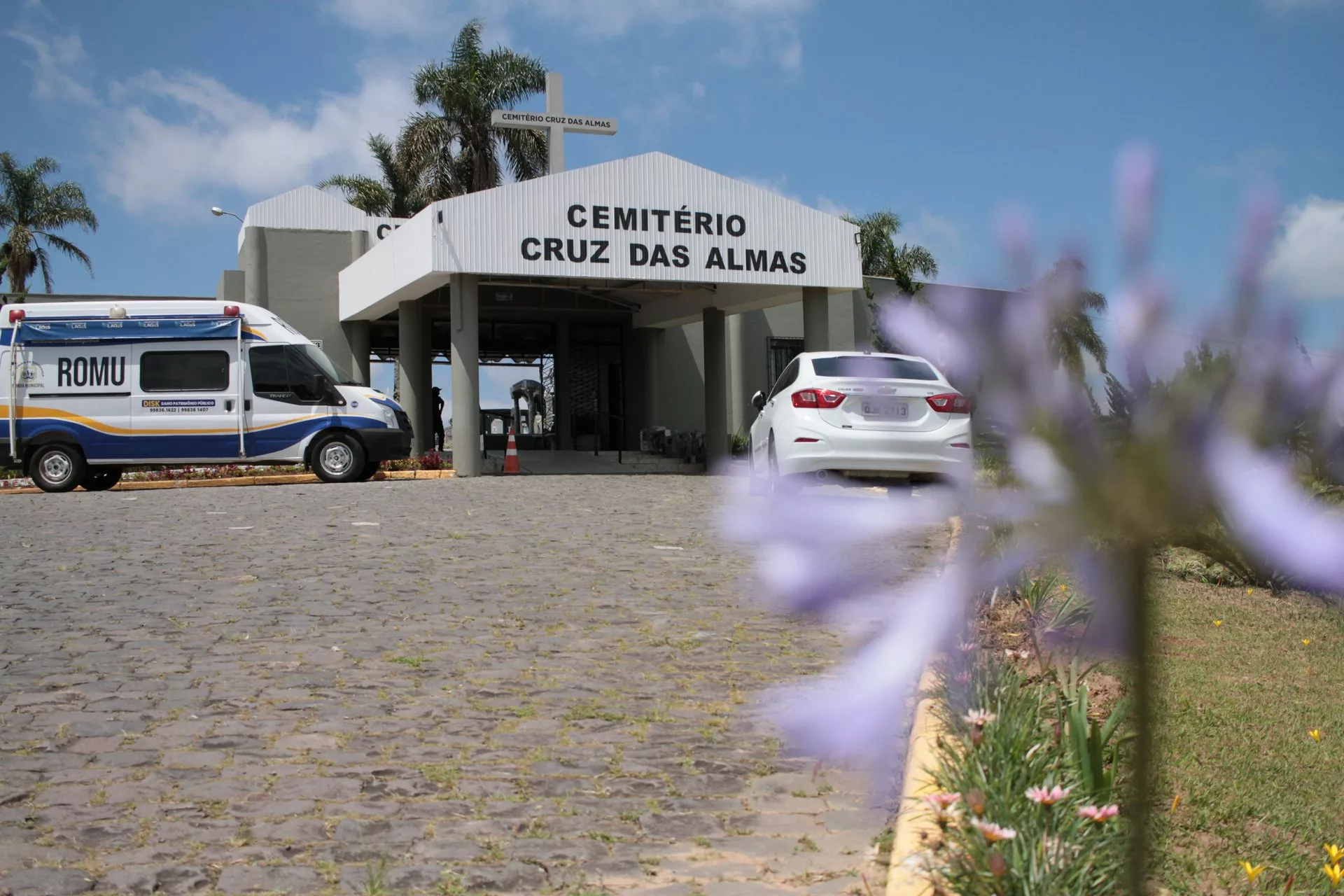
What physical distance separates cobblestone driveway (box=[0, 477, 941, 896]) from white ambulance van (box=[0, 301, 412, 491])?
26.7ft

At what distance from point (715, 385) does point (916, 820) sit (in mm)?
20860

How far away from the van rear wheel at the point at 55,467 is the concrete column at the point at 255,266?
7579 millimetres

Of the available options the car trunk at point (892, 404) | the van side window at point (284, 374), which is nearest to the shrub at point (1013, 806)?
the car trunk at point (892, 404)

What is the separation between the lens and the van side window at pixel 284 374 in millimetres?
17266

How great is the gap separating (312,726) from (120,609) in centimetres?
305

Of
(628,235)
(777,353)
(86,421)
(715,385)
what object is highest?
(628,235)

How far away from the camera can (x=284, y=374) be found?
683 inches

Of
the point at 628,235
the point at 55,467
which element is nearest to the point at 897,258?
the point at 55,467

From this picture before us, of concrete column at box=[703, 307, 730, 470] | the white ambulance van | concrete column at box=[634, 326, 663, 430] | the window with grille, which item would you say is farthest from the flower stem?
concrete column at box=[634, 326, 663, 430]

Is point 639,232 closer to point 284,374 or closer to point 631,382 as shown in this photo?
point 284,374

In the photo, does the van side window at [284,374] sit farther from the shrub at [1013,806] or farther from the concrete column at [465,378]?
the shrub at [1013,806]

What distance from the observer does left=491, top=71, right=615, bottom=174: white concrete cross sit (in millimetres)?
23031

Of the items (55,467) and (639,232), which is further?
(639,232)

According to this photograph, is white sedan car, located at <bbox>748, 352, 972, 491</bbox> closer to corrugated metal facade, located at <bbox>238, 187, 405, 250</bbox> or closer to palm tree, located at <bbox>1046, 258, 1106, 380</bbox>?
palm tree, located at <bbox>1046, 258, 1106, 380</bbox>
